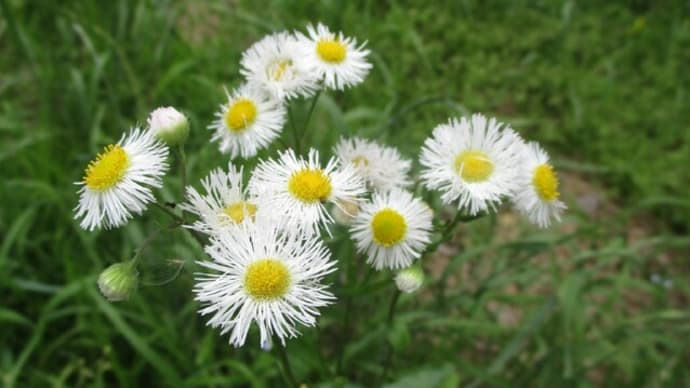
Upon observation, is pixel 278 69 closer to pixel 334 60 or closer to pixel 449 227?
pixel 334 60

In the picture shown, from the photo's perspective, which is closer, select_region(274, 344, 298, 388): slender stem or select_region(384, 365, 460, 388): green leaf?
select_region(274, 344, 298, 388): slender stem

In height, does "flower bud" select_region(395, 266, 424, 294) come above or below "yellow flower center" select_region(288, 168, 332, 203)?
below

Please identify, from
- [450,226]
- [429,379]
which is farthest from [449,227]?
[429,379]

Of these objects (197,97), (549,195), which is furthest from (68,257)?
(549,195)

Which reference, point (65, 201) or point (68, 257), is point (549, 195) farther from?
point (65, 201)

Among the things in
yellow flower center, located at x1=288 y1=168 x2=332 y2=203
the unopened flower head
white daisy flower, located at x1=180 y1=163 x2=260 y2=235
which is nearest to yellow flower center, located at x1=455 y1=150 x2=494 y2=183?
yellow flower center, located at x1=288 y1=168 x2=332 y2=203

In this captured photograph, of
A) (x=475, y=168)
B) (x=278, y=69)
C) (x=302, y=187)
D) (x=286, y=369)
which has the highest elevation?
(x=278, y=69)

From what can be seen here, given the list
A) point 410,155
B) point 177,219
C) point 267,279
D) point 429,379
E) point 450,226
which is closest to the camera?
point 267,279

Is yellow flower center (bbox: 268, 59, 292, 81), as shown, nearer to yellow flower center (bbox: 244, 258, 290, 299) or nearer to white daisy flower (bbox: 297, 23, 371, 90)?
white daisy flower (bbox: 297, 23, 371, 90)

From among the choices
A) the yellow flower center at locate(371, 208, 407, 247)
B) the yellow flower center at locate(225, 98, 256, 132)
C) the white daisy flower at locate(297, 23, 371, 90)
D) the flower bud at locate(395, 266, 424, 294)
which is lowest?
the flower bud at locate(395, 266, 424, 294)
